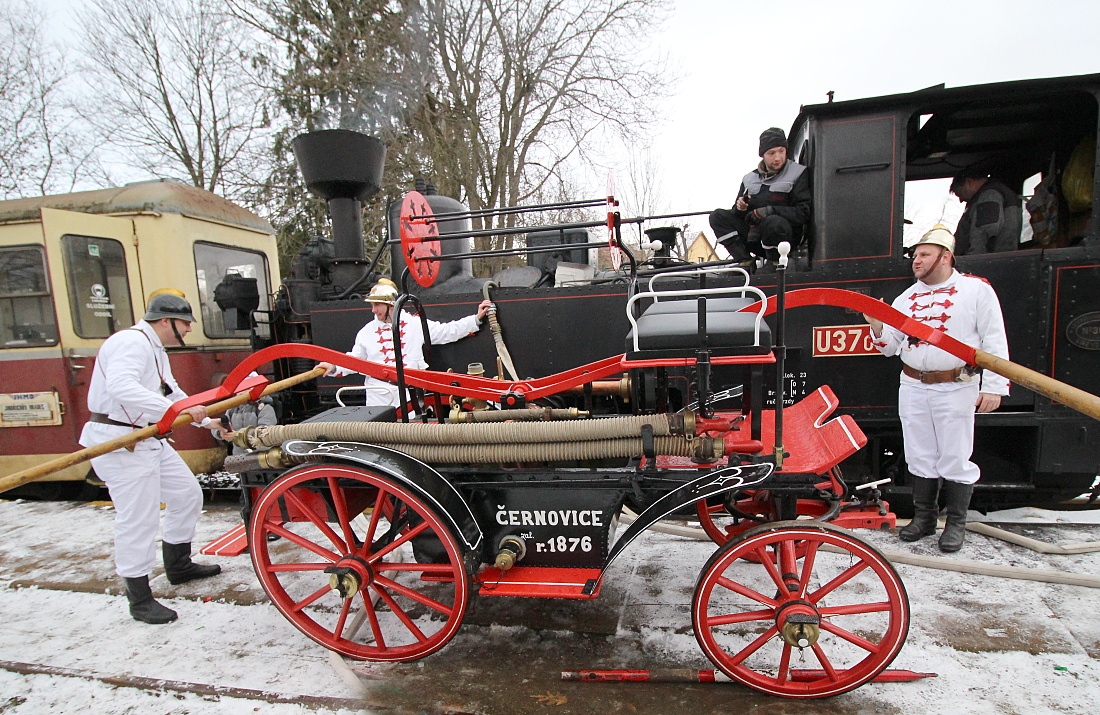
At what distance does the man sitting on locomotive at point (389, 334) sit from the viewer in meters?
4.41

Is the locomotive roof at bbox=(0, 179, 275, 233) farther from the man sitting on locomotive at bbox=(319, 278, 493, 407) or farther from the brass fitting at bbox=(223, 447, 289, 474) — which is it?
the brass fitting at bbox=(223, 447, 289, 474)

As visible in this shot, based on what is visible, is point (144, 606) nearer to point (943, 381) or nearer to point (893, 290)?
point (943, 381)

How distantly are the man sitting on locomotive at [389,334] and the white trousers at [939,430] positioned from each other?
3.02 m

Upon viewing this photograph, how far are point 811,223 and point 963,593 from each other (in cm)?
244

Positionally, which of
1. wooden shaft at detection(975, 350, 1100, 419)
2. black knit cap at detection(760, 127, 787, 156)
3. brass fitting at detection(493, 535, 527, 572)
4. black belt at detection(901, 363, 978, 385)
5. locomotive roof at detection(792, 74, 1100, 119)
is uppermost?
locomotive roof at detection(792, 74, 1100, 119)

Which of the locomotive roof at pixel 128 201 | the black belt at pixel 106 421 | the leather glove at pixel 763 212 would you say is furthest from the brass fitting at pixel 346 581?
the locomotive roof at pixel 128 201

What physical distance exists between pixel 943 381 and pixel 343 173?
5.54 m

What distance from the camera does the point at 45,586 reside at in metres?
3.65

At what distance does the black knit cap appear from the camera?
387cm

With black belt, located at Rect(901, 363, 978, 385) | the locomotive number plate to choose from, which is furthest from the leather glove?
black belt, located at Rect(901, 363, 978, 385)

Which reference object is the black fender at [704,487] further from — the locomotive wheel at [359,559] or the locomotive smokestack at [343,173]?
the locomotive smokestack at [343,173]

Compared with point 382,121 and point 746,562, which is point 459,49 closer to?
point 382,121

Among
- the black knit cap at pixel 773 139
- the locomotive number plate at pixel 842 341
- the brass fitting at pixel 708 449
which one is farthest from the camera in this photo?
the black knit cap at pixel 773 139

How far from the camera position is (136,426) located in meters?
3.27
